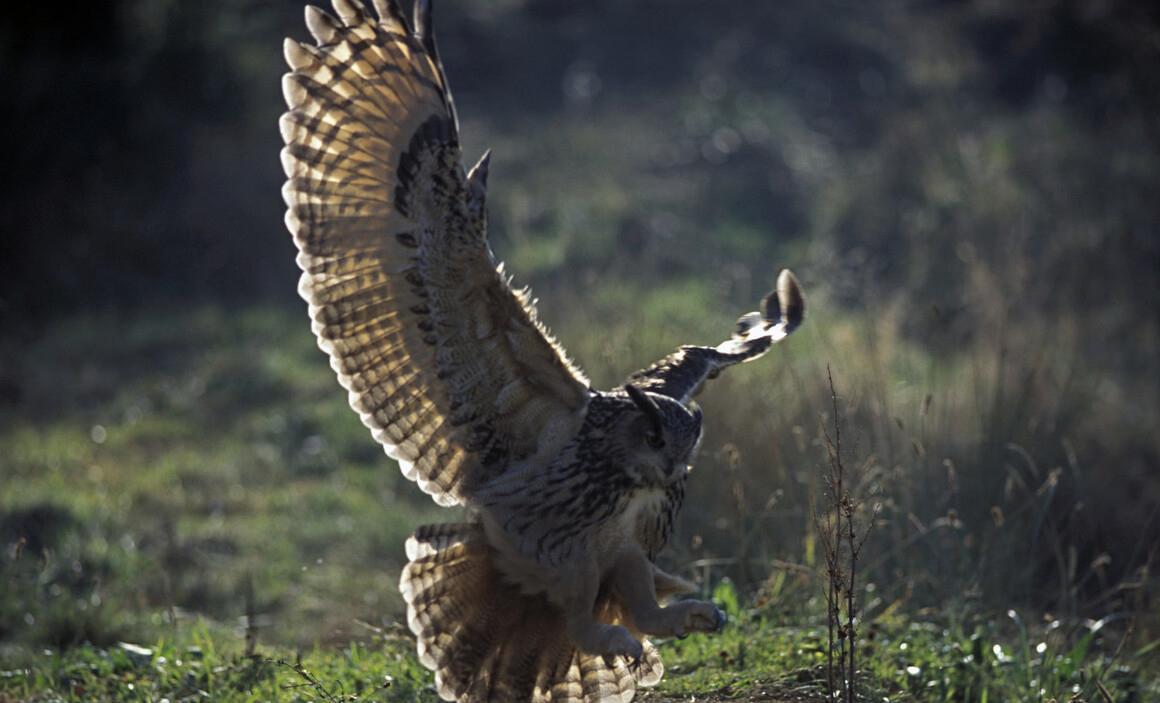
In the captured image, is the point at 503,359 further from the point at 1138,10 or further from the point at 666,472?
the point at 1138,10

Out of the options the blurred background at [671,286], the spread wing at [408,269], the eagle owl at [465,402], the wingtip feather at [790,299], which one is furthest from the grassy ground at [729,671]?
the wingtip feather at [790,299]

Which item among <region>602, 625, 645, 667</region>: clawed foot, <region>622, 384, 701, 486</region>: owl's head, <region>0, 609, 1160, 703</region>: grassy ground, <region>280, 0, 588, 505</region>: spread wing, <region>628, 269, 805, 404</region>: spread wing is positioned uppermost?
<region>280, 0, 588, 505</region>: spread wing

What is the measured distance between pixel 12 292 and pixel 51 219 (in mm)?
865

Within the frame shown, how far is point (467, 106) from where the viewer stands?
15.8 meters

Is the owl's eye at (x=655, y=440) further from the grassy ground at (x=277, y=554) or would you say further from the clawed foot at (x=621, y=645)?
the grassy ground at (x=277, y=554)

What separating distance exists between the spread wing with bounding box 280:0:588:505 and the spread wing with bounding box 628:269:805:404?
0.30m

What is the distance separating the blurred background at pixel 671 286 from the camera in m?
6.11

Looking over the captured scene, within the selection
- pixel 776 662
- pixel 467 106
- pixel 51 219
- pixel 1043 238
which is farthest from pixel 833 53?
pixel 776 662

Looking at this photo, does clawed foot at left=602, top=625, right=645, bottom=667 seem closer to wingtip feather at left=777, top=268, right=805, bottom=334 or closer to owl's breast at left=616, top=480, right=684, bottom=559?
owl's breast at left=616, top=480, right=684, bottom=559

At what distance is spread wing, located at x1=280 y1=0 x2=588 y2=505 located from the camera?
13.6ft

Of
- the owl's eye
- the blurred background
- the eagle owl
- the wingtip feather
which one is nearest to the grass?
the blurred background

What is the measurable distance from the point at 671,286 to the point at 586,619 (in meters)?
6.93

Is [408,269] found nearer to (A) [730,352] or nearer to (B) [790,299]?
(A) [730,352]

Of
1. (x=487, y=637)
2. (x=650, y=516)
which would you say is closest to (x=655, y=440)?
(x=650, y=516)
